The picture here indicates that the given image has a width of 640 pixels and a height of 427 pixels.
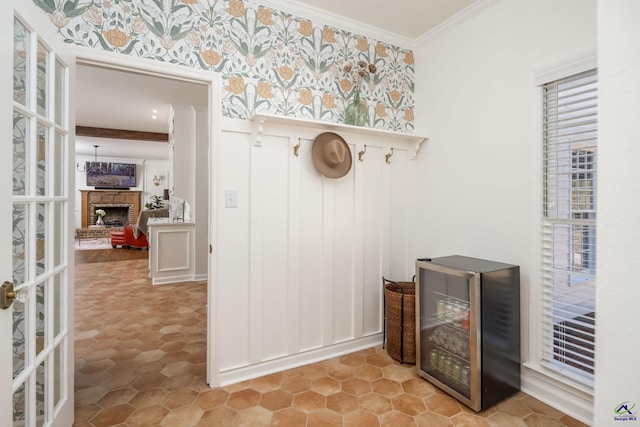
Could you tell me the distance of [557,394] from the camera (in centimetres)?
190

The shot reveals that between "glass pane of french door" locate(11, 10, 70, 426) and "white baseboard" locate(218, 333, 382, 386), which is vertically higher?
"glass pane of french door" locate(11, 10, 70, 426)

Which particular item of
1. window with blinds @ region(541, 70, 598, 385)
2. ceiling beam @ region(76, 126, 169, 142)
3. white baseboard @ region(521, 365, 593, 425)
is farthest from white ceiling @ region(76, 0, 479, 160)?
white baseboard @ region(521, 365, 593, 425)

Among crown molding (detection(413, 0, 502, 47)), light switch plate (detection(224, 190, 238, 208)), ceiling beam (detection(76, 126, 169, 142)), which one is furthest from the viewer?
ceiling beam (detection(76, 126, 169, 142))

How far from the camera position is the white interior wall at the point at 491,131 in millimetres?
1987

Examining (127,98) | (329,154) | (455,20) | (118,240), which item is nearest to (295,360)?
(329,154)

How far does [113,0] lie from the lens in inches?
73.6

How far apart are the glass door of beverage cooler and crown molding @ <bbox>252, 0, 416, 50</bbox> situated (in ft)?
6.47

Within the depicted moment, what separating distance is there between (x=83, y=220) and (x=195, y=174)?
839 centimetres

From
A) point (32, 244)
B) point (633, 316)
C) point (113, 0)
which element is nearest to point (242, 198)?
point (32, 244)

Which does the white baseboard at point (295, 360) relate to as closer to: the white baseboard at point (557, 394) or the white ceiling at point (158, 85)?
the white baseboard at point (557, 394)

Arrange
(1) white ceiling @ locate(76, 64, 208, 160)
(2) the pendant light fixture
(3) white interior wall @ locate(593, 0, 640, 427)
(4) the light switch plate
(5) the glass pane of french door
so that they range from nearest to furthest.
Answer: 1. (3) white interior wall @ locate(593, 0, 640, 427)
2. (5) the glass pane of french door
3. (4) the light switch plate
4. (1) white ceiling @ locate(76, 64, 208, 160)
5. (2) the pendant light fixture

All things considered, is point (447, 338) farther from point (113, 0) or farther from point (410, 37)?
point (113, 0)

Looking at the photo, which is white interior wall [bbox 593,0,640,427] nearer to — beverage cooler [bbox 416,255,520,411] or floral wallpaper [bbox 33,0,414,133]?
beverage cooler [bbox 416,255,520,411]

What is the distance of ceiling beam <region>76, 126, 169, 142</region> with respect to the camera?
21.9 ft
